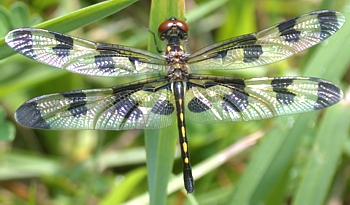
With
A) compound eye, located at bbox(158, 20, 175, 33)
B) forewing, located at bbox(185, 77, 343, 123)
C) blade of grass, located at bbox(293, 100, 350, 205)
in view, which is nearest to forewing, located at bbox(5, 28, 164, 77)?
compound eye, located at bbox(158, 20, 175, 33)

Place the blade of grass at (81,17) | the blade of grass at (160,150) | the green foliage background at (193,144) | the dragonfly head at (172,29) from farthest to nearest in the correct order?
the green foliage background at (193,144) → the dragonfly head at (172,29) → the blade of grass at (160,150) → the blade of grass at (81,17)

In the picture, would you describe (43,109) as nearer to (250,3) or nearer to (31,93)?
(31,93)

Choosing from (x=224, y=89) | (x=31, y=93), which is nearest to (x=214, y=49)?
(x=224, y=89)

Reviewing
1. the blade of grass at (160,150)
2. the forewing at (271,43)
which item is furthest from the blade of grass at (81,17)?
the forewing at (271,43)

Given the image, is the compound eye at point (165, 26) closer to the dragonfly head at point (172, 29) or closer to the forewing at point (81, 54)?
the dragonfly head at point (172, 29)

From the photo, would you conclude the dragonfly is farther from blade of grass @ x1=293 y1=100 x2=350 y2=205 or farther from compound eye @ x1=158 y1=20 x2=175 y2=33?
blade of grass @ x1=293 y1=100 x2=350 y2=205

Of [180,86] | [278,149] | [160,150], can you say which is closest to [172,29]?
[180,86]
